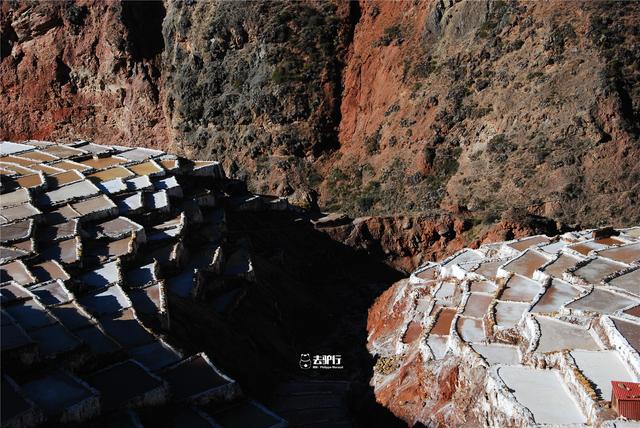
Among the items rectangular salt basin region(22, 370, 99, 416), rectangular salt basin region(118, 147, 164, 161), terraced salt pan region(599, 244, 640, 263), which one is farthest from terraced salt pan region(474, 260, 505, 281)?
rectangular salt basin region(118, 147, 164, 161)

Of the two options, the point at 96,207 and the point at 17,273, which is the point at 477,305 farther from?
the point at 96,207

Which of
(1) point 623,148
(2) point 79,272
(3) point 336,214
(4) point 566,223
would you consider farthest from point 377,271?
(2) point 79,272

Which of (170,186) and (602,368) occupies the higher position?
(170,186)

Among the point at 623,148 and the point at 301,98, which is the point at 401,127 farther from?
the point at 623,148

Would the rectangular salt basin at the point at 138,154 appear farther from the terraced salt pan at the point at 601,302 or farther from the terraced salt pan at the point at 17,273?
the terraced salt pan at the point at 601,302

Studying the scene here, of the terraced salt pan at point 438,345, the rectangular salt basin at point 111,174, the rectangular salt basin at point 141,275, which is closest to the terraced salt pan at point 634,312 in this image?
the terraced salt pan at point 438,345

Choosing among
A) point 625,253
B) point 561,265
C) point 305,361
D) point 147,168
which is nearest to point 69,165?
point 147,168
